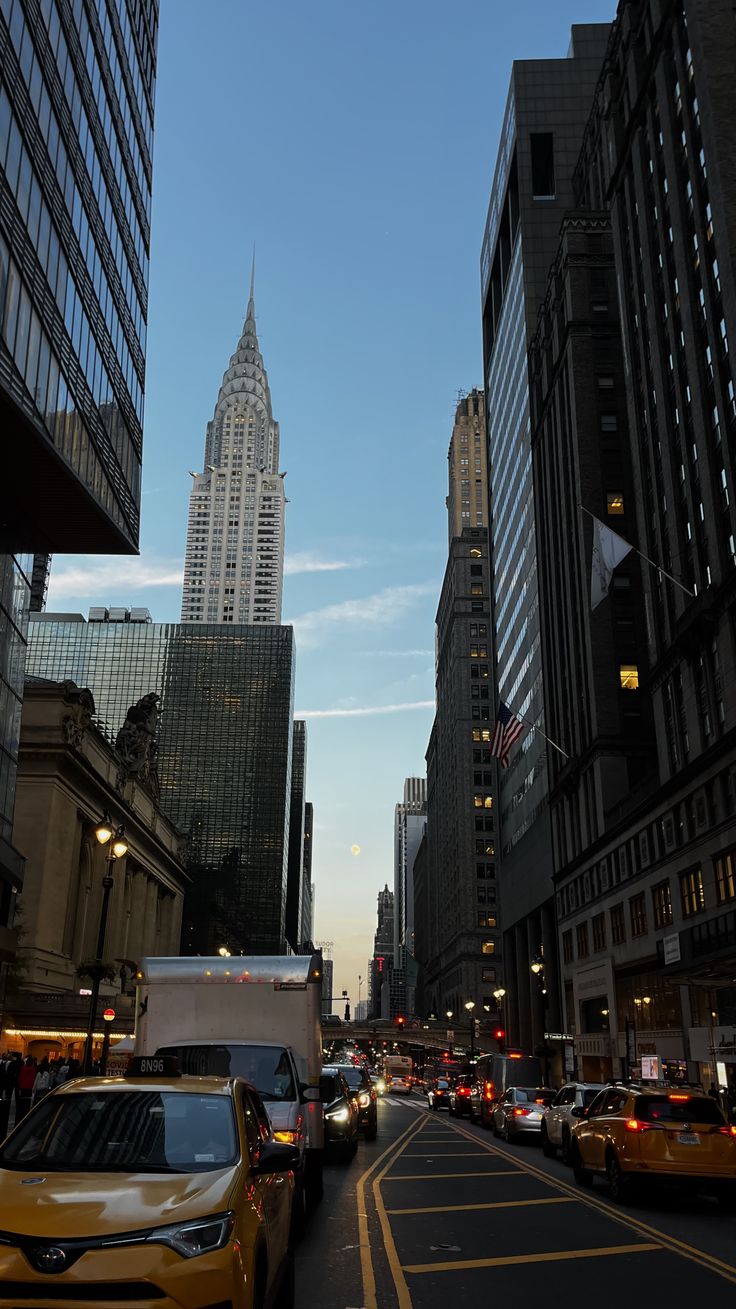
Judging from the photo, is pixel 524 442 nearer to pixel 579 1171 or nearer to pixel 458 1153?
pixel 458 1153

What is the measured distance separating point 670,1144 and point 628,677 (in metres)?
51.9

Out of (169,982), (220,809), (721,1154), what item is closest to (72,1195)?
(169,982)

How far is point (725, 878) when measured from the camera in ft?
142

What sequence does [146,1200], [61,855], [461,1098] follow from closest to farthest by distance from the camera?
1. [146,1200]
2. [461,1098]
3. [61,855]

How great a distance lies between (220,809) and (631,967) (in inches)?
4711

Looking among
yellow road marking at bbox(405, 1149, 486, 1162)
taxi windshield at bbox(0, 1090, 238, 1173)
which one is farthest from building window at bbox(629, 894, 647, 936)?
taxi windshield at bbox(0, 1090, 238, 1173)

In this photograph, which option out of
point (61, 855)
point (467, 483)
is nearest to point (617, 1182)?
point (61, 855)

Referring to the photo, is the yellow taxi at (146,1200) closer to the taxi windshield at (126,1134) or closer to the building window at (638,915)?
the taxi windshield at (126,1134)

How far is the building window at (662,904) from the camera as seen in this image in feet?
165

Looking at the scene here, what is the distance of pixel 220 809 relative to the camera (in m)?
170

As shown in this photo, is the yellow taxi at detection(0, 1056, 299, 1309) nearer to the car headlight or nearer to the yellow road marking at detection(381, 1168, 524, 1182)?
the car headlight

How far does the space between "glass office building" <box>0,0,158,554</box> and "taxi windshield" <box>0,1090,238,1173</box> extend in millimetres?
25156

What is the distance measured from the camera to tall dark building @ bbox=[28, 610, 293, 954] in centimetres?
16988

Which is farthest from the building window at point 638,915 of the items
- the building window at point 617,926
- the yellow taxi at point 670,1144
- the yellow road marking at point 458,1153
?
the yellow taxi at point 670,1144
